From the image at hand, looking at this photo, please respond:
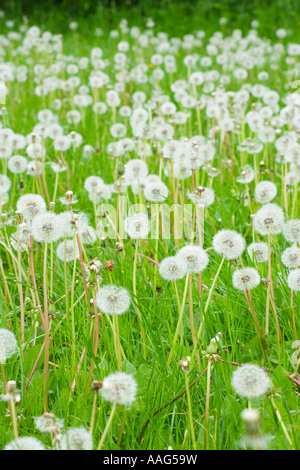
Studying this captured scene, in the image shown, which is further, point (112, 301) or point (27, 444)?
point (112, 301)

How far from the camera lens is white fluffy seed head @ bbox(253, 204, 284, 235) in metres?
1.78

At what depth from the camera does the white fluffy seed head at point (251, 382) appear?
3.72ft

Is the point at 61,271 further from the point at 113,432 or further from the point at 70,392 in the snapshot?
the point at 113,432

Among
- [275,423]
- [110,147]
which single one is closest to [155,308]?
[275,423]

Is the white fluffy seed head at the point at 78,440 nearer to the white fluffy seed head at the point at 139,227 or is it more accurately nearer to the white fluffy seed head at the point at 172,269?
the white fluffy seed head at the point at 172,269

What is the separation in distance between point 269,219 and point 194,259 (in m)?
0.37

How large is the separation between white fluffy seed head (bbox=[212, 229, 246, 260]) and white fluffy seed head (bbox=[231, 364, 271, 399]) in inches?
22.4

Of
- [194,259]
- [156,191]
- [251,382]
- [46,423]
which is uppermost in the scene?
→ [156,191]

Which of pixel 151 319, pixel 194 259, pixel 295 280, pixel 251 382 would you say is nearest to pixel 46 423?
pixel 251 382

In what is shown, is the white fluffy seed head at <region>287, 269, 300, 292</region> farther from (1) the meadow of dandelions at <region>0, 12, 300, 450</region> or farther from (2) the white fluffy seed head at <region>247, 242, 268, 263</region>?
(2) the white fluffy seed head at <region>247, 242, 268, 263</region>

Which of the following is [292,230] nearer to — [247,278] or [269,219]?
[269,219]

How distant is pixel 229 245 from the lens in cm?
169

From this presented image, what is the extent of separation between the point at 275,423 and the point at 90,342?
57 cm

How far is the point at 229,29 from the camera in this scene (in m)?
8.27
